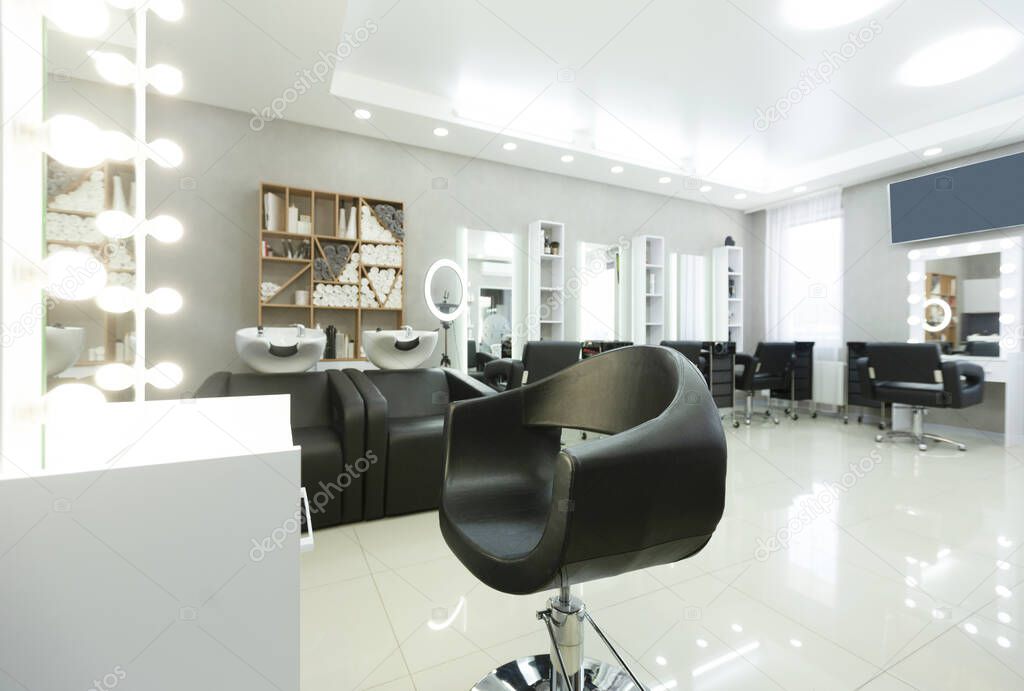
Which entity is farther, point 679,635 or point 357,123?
point 357,123

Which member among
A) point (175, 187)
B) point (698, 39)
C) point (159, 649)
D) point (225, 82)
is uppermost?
point (698, 39)

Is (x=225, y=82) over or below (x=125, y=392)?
over

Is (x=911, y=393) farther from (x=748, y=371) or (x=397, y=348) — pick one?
(x=397, y=348)

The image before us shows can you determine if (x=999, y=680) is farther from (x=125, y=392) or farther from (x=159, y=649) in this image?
(x=125, y=392)

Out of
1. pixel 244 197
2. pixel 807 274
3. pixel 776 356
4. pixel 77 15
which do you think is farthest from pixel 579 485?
pixel 807 274

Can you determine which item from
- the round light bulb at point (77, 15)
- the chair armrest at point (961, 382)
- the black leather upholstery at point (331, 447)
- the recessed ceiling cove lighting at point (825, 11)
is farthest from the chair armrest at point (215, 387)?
the chair armrest at point (961, 382)

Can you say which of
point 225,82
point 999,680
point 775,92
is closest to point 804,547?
point 999,680

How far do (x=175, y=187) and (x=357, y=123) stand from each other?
1.67 meters

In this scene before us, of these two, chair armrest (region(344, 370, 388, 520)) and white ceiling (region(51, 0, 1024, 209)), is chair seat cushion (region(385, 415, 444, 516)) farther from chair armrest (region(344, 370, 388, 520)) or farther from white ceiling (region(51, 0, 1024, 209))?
white ceiling (region(51, 0, 1024, 209))

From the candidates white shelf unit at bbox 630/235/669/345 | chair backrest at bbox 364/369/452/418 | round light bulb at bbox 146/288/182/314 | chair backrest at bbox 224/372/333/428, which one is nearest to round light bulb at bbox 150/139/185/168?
round light bulb at bbox 146/288/182/314

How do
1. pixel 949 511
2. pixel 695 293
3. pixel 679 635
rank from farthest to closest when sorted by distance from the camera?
pixel 695 293 < pixel 949 511 < pixel 679 635

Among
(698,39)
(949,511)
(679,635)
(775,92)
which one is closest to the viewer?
(679,635)

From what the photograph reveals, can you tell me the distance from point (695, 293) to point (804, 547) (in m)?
5.06

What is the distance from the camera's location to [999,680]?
1.48 meters
